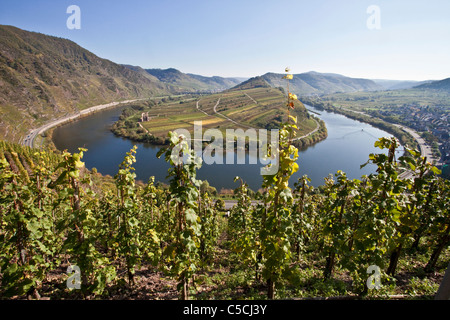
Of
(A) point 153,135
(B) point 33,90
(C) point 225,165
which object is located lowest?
(C) point 225,165

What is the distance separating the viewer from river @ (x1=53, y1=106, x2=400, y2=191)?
196 feet

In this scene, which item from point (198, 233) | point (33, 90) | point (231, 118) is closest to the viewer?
point (198, 233)

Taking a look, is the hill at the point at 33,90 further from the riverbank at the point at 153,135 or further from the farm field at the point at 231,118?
the farm field at the point at 231,118

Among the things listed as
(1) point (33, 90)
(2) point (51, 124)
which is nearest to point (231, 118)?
(2) point (51, 124)

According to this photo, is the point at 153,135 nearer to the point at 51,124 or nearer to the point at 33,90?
the point at 51,124

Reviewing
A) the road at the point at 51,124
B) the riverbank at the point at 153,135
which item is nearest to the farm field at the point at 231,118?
the riverbank at the point at 153,135

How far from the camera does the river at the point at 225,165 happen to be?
59781 mm

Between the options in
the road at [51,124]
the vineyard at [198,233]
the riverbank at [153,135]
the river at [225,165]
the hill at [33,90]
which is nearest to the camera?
the vineyard at [198,233]

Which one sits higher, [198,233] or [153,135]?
[153,135]

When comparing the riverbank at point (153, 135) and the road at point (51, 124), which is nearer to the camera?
the road at point (51, 124)

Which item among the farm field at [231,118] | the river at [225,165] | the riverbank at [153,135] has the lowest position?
the river at [225,165]

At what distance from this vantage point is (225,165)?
65812 mm

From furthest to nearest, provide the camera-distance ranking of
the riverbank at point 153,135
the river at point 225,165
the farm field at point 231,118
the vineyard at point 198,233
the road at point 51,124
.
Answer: the farm field at point 231,118 → the riverbank at point 153,135 → the road at point 51,124 → the river at point 225,165 → the vineyard at point 198,233
